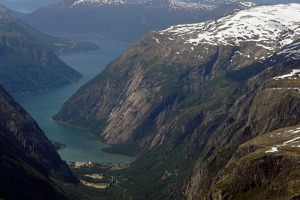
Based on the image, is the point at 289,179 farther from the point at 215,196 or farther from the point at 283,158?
the point at 215,196

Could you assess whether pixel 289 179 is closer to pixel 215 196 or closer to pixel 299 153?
pixel 299 153

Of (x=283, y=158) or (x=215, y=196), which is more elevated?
(x=283, y=158)

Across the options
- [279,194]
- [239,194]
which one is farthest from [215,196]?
[279,194]

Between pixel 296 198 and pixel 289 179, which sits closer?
pixel 296 198

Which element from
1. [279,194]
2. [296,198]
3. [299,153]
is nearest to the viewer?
[296,198]

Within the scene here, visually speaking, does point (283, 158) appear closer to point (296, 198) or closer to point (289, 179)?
point (289, 179)

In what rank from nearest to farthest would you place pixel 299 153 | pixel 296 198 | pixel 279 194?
pixel 296 198 < pixel 279 194 < pixel 299 153

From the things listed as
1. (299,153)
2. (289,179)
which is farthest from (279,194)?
(299,153)

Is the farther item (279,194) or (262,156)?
(262,156)
